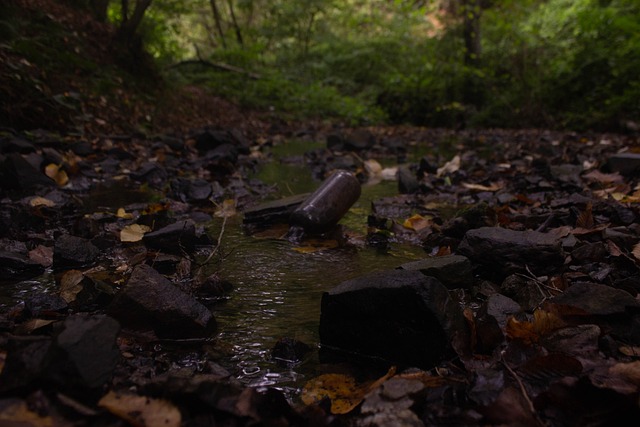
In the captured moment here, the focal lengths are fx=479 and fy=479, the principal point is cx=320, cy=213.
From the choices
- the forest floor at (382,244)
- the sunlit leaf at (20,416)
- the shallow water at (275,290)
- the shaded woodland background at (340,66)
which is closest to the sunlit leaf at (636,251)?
the forest floor at (382,244)

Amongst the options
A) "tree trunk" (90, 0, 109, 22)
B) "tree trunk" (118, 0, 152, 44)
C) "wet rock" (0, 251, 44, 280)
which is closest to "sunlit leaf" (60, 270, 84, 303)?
"wet rock" (0, 251, 44, 280)

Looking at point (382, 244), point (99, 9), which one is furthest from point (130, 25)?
point (382, 244)

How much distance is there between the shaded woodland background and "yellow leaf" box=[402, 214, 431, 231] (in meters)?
4.44

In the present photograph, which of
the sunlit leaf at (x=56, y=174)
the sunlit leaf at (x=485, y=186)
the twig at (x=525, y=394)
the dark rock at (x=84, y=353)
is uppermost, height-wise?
the sunlit leaf at (x=56, y=174)

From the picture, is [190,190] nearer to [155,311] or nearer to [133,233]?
[133,233]

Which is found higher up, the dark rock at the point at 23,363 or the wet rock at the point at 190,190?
the dark rock at the point at 23,363

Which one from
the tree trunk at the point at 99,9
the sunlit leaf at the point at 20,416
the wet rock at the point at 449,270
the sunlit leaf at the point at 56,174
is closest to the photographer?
the sunlit leaf at the point at 20,416

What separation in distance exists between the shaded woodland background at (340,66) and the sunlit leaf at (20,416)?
16.3 ft

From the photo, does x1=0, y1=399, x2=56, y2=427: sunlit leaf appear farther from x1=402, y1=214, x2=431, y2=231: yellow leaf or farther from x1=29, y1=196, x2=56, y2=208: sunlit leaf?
x1=29, y1=196, x2=56, y2=208: sunlit leaf

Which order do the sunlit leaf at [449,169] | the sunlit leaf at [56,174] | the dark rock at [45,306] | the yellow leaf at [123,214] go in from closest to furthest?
the dark rock at [45,306] → the yellow leaf at [123,214] → the sunlit leaf at [56,174] → the sunlit leaf at [449,169]

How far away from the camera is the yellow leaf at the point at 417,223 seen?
3.32m

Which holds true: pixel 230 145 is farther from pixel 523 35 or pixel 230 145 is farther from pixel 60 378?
pixel 523 35

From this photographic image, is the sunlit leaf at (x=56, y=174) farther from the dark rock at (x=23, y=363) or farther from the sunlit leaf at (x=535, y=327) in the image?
the sunlit leaf at (x=535, y=327)

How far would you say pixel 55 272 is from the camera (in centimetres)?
241
